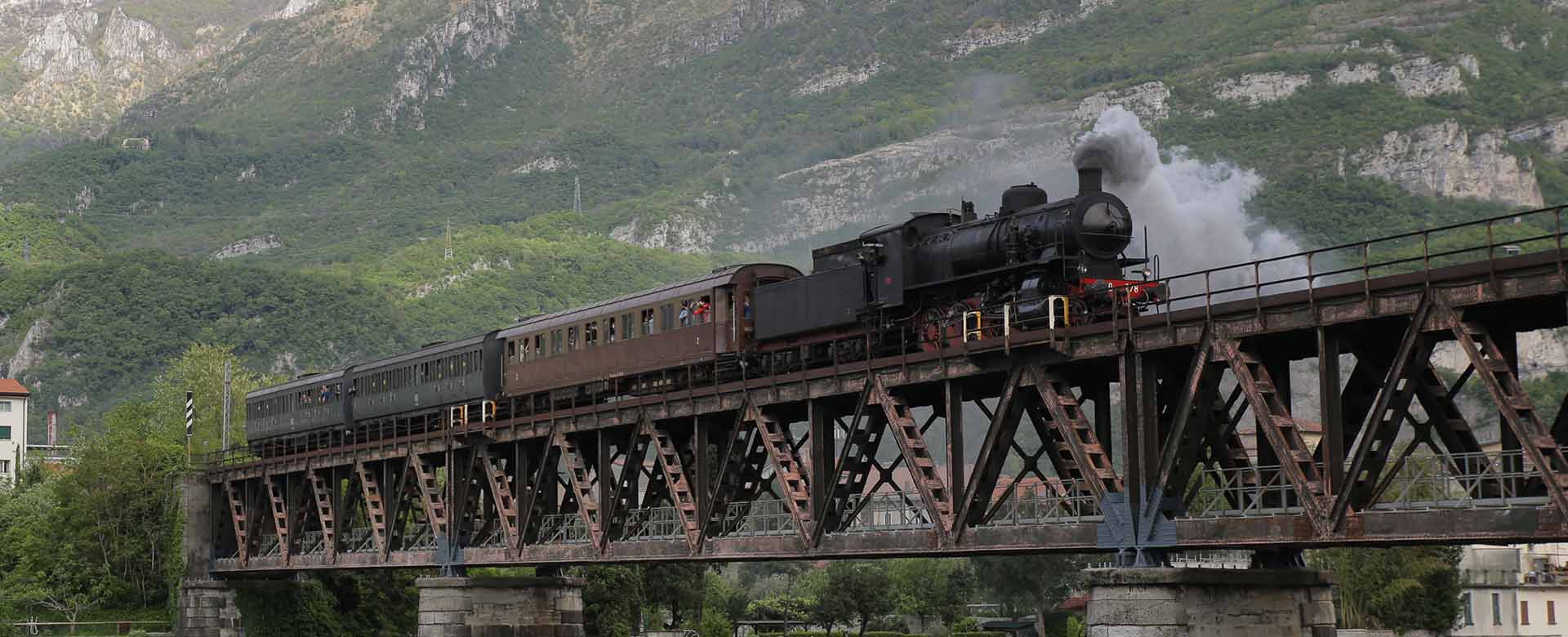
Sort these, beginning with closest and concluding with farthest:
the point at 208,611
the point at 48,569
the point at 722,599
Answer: the point at 208,611
the point at 48,569
the point at 722,599

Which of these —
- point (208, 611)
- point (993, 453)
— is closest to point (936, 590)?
point (208, 611)

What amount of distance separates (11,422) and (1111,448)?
171 m

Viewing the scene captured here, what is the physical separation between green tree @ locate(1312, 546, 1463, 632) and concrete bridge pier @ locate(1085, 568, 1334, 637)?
54088mm

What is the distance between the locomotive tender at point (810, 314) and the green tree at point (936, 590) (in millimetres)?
52580

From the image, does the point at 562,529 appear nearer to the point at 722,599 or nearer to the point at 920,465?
the point at 920,465

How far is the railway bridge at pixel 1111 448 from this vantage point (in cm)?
2883

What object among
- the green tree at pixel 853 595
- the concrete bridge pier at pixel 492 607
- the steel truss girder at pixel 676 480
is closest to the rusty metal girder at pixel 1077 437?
the steel truss girder at pixel 676 480

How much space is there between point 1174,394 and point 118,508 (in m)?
77.1

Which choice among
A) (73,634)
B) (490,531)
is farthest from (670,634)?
(73,634)

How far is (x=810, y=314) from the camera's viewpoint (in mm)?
45812

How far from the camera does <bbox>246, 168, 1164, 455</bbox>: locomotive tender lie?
38719 mm

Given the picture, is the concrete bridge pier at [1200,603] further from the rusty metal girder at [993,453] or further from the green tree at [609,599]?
the green tree at [609,599]

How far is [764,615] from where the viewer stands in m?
124

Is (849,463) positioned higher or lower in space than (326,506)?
higher
